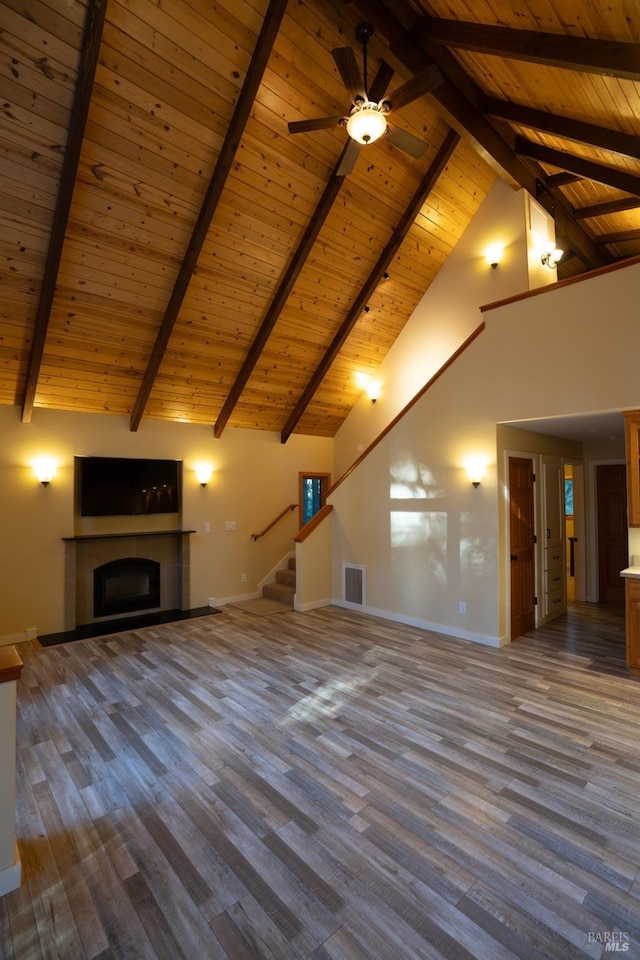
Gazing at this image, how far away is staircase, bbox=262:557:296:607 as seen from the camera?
23.7 ft

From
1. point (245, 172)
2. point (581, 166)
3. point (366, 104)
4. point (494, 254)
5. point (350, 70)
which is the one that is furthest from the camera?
point (494, 254)

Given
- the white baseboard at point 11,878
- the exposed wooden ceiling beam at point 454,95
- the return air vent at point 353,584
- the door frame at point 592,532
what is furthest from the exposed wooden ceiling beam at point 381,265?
the white baseboard at point 11,878

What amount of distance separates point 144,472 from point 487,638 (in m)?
5.04

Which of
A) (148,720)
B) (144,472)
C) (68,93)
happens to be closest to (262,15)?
(68,93)

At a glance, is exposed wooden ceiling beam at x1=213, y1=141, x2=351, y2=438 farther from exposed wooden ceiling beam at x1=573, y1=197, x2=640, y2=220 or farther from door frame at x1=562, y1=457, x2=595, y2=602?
door frame at x1=562, y1=457, x2=595, y2=602

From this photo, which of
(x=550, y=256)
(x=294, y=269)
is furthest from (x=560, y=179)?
(x=294, y=269)

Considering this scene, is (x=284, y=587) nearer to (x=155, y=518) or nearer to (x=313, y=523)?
(x=313, y=523)

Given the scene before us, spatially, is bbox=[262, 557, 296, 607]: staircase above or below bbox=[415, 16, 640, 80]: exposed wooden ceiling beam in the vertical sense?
below

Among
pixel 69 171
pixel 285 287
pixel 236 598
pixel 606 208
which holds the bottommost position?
pixel 236 598

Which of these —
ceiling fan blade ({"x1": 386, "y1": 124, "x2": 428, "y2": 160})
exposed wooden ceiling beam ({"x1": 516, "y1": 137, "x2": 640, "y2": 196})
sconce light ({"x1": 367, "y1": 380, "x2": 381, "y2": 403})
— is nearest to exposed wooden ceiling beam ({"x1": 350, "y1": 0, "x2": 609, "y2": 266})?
A: exposed wooden ceiling beam ({"x1": 516, "y1": 137, "x2": 640, "y2": 196})

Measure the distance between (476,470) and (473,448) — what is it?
27cm

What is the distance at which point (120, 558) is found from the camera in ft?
21.2

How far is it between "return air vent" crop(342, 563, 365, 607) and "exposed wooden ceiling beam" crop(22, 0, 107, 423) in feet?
15.6

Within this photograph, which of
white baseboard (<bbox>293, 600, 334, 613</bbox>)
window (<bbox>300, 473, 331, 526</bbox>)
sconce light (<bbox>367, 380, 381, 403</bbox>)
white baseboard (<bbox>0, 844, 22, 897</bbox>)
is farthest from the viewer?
window (<bbox>300, 473, 331, 526</bbox>)
